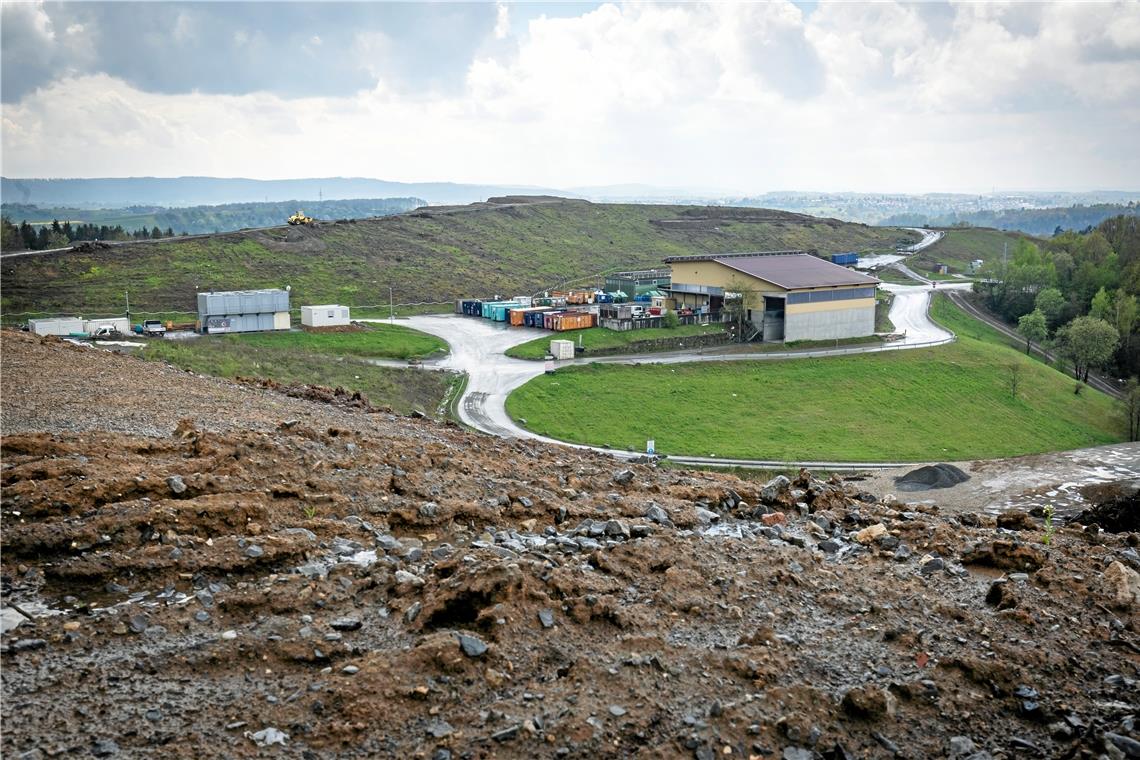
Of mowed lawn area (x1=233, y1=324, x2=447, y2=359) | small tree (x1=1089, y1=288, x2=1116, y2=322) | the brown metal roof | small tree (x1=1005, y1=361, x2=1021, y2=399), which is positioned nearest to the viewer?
mowed lawn area (x1=233, y1=324, x2=447, y2=359)

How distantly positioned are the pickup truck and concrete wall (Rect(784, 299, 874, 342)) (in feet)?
167

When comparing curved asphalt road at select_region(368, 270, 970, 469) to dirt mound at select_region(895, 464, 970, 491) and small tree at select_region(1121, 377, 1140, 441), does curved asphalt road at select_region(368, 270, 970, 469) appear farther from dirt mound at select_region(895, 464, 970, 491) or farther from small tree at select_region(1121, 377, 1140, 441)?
small tree at select_region(1121, 377, 1140, 441)

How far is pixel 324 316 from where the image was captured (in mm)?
74062

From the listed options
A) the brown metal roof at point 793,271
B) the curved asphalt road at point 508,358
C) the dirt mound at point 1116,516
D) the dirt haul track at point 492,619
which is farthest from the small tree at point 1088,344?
the dirt haul track at point 492,619

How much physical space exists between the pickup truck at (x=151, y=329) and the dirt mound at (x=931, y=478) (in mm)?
54053

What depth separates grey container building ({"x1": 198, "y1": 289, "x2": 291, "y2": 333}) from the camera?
7012 centimetres

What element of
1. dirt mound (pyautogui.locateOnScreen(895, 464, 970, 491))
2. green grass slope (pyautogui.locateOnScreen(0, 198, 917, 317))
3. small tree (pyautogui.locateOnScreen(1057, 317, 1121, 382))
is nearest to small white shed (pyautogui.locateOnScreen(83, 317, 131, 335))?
green grass slope (pyautogui.locateOnScreen(0, 198, 917, 317))

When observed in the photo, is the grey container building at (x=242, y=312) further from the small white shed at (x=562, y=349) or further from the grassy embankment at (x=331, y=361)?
the small white shed at (x=562, y=349)

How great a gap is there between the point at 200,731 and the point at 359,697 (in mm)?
1654

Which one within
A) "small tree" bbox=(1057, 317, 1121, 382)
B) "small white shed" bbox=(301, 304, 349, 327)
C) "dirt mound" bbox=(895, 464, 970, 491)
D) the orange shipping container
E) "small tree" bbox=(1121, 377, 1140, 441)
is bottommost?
"small tree" bbox=(1121, 377, 1140, 441)

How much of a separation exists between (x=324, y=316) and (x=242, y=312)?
255 inches

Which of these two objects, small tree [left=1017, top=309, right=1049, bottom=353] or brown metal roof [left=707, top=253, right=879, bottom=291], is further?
small tree [left=1017, top=309, right=1049, bottom=353]

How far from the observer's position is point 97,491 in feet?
46.3

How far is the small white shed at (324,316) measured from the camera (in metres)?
73.6
